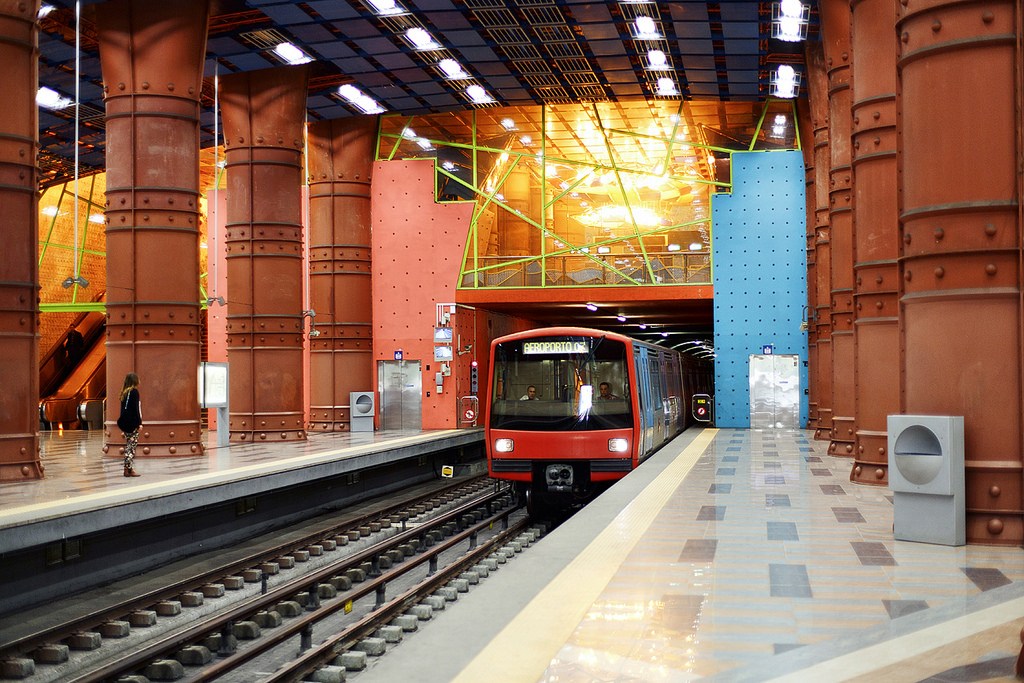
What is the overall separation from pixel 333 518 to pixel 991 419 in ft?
39.8

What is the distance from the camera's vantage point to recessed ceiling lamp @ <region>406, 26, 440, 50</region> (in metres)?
21.8

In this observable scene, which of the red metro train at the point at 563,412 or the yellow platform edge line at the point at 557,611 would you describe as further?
the red metro train at the point at 563,412

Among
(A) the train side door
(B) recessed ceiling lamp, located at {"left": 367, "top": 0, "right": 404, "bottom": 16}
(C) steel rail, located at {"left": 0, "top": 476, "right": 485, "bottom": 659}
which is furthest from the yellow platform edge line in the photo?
(B) recessed ceiling lamp, located at {"left": 367, "top": 0, "right": 404, "bottom": 16}

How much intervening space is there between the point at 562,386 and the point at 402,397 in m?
14.5

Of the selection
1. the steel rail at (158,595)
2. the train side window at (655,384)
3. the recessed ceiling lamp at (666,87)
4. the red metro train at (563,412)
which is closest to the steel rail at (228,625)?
the steel rail at (158,595)

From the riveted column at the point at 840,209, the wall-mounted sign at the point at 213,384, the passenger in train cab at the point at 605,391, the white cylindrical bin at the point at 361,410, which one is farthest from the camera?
the white cylindrical bin at the point at 361,410

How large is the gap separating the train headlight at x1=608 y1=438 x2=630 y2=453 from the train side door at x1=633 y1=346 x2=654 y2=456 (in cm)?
41

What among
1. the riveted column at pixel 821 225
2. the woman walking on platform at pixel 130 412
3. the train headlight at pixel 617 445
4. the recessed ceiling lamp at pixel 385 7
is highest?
the recessed ceiling lamp at pixel 385 7

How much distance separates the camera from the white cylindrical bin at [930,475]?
7941 mm

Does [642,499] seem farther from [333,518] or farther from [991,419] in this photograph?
[333,518]

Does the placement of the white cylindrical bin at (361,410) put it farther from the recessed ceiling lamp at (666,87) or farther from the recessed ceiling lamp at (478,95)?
the recessed ceiling lamp at (666,87)

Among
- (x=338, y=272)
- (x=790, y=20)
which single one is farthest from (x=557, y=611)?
(x=338, y=272)

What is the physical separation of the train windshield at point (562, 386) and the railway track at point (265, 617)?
5.73 feet

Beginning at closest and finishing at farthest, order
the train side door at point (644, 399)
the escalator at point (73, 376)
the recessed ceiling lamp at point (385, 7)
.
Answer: the train side door at point (644, 399) < the recessed ceiling lamp at point (385, 7) < the escalator at point (73, 376)
